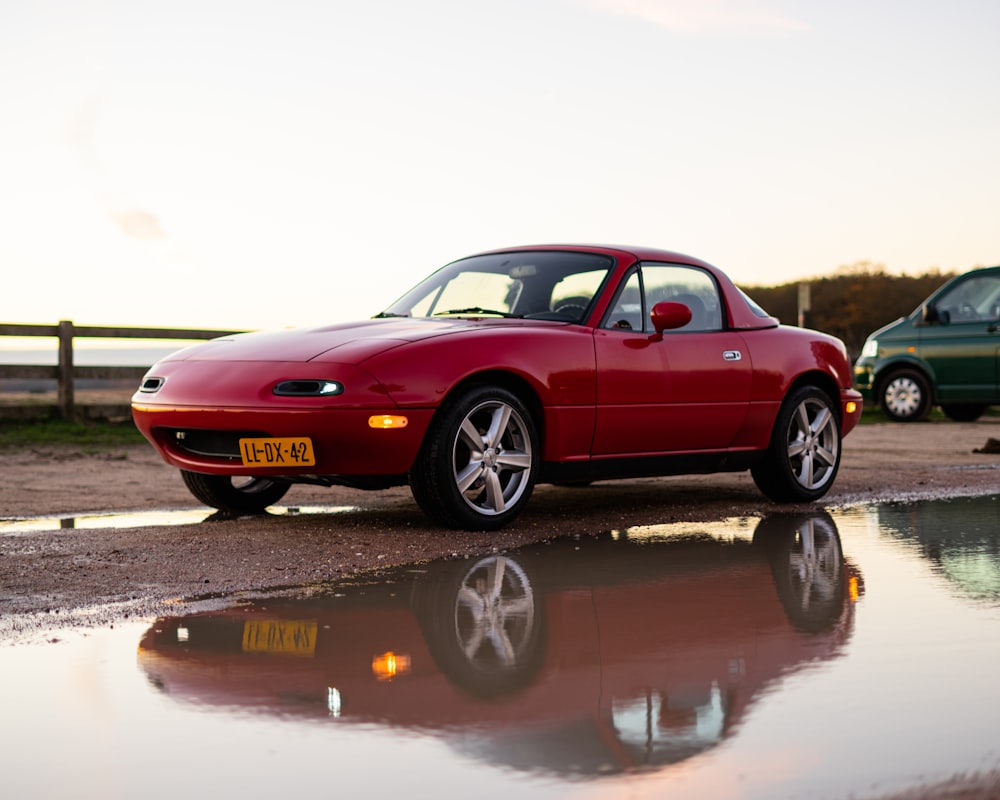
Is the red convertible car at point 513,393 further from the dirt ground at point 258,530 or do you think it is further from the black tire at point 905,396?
the black tire at point 905,396

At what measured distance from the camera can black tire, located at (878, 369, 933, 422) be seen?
18.2m

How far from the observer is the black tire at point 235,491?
7599mm

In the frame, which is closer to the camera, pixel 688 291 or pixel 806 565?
pixel 806 565

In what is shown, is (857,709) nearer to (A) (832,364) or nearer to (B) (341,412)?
(B) (341,412)

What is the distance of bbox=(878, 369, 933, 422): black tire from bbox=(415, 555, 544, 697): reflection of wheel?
13747 mm

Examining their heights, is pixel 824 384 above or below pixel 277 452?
above

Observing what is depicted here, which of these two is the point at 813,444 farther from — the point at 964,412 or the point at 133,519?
the point at 964,412

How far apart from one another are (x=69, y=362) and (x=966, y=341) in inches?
439

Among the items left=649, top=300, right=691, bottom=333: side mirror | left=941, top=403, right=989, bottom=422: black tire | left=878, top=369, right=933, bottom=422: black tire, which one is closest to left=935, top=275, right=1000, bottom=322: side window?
left=878, top=369, right=933, bottom=422: black tire

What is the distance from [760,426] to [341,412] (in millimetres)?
2937

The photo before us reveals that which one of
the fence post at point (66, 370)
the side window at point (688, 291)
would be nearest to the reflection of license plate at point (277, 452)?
the side window at point (688, 291)

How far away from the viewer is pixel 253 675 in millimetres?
3732

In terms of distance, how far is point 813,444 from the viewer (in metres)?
8.34

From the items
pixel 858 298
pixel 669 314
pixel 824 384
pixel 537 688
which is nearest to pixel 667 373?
pixel 669 314
